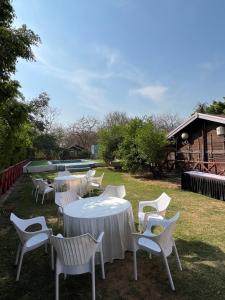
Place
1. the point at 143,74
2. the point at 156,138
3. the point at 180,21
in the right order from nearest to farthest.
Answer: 1. the point at 180,21
2. the point at 156,138
3. the point at 143,74

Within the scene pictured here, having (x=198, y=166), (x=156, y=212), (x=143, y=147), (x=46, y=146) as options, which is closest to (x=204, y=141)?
(x=198, y=166)

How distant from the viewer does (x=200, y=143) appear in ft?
46.4

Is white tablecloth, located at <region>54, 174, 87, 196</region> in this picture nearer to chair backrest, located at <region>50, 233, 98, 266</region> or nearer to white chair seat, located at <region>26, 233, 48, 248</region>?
white chair seat, located at <region>26, 233, 48, 248</region>

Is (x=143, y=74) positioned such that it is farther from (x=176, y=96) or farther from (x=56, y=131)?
(x=56, y=131)

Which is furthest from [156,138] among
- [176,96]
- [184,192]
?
[176,96]

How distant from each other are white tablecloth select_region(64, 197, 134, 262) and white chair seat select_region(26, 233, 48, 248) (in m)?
0.40

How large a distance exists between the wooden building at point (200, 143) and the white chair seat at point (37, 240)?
9.70 m

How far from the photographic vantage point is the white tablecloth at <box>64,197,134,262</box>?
3.98 metres

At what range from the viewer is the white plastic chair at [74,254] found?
122 inches

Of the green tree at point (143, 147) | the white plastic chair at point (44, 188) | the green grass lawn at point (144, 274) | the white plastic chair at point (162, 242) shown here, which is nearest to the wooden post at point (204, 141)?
the green tree at point (143, 147)

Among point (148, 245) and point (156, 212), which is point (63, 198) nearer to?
point (156, 212)

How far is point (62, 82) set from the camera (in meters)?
19.1

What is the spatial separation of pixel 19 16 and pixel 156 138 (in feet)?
28.2

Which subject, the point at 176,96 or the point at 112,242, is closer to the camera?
the point at 112,242
